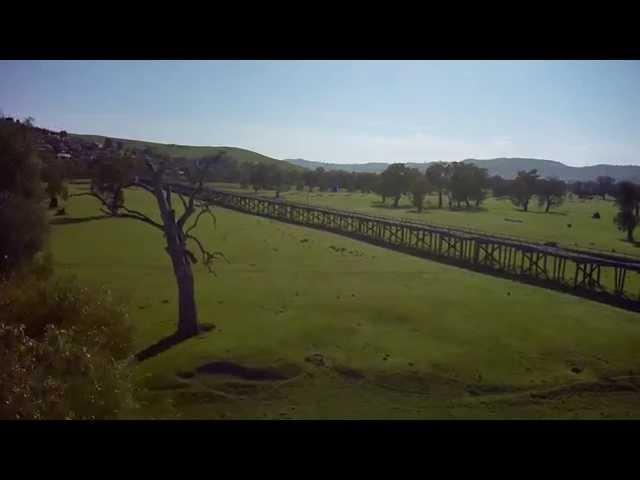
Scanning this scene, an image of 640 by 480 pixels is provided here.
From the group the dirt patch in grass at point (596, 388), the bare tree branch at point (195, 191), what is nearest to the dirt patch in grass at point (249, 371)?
the bare tree branch at point (195, 191)

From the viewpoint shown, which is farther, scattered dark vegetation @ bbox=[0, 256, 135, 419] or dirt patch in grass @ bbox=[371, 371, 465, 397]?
dirt patch in grass @ bbox=[371, 371, 465, 397]

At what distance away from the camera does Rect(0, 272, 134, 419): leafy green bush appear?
124 inches

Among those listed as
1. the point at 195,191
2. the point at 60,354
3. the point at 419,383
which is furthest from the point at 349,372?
the point at 195,191

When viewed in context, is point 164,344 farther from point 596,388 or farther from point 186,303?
point 596,388

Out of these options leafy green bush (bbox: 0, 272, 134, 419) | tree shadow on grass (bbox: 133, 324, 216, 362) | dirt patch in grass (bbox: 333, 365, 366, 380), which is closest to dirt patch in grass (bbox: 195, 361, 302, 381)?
dirt patch in grass (bbox: 333, 365, 366, 380)

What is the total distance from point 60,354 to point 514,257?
13.5 m

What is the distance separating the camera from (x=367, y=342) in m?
7.32

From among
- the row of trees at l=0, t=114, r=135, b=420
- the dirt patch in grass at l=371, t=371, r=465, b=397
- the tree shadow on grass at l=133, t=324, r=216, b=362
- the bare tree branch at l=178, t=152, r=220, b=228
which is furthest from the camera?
the bare tree branch at l=178, t=152, r=220, b=228

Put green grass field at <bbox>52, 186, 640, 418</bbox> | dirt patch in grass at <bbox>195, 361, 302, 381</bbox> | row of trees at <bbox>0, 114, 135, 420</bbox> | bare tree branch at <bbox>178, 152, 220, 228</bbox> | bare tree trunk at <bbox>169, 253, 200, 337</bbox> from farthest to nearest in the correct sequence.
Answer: bare tree branch at <bbox>178, 152, 220, 228</bbox>, bare tree trunk at <bbox>169, 253, 200, 337</bbox>, dirt patch in grass at <bbox>195, 361, 302, 381</bbox>, green grass field at <bbox>52, 186, 640, 418</bbox>, row of trees at <bbox>0, 114, 135, 420</bbox>

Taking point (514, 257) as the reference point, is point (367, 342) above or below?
below

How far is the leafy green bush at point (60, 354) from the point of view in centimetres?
314

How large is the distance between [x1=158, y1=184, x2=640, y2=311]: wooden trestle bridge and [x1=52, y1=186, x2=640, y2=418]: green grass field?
4.41 feet

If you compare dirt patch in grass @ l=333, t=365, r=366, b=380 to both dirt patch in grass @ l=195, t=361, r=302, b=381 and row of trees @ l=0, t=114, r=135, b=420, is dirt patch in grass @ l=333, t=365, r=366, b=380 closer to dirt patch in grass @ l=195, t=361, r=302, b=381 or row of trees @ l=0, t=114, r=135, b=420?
dirt patch in grass @ l=195, t=361, r=302, b=381

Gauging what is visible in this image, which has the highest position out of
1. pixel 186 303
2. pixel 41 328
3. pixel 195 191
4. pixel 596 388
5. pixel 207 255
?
pixel 195 191
